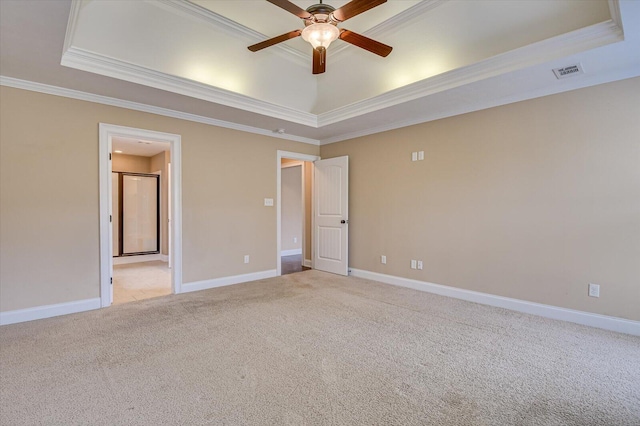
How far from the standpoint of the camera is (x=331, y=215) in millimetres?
5684

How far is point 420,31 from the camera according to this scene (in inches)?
139

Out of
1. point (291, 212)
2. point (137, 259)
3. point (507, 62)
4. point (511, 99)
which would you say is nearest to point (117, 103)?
point (507, 62)

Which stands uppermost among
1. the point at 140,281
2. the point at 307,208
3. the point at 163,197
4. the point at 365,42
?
the point at 365,42

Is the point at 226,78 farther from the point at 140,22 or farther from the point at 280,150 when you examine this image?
the point at 280,150

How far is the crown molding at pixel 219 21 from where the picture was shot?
3.23m

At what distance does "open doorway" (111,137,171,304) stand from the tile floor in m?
0.04

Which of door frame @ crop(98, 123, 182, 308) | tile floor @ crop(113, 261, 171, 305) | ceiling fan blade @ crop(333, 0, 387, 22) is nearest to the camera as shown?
Answer: ceiling fan blade @ crop(333, 0, 387, 22)

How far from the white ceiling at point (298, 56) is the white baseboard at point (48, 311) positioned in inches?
95.6

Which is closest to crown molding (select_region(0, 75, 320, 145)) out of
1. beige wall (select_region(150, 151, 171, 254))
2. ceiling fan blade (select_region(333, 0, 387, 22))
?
ceiling fan blade (select_region(333, 0, 387, 22))

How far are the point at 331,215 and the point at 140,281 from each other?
3.53 m

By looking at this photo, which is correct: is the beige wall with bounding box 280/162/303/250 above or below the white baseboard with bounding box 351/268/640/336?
above

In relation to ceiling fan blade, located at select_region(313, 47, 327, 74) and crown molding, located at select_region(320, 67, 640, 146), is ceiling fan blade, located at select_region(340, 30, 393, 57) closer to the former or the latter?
ceiling fan blade, located at select_region(313, 47, 327, 74)

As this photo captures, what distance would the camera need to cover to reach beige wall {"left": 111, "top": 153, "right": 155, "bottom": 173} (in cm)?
714

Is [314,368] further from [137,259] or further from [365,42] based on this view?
[137,259]
